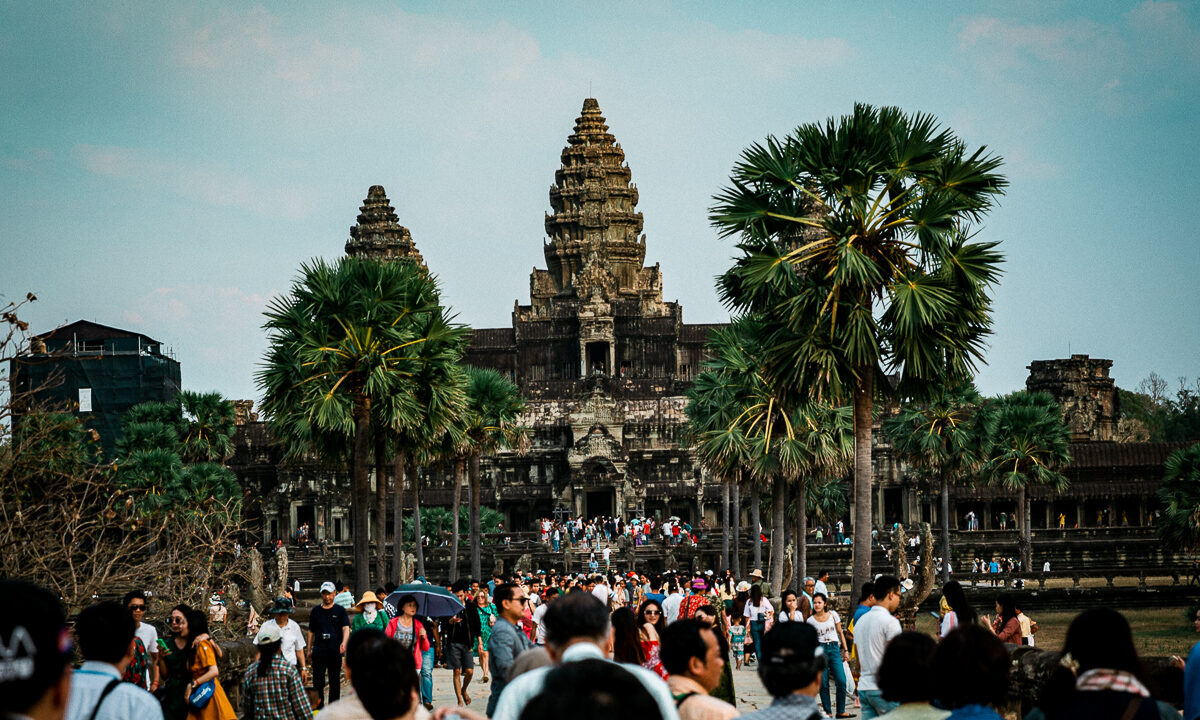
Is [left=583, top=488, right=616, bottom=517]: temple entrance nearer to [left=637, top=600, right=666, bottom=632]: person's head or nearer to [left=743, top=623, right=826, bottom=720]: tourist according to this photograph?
[left=637, top=600, right=666, bottom=632]: person's head

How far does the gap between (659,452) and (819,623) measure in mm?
58764

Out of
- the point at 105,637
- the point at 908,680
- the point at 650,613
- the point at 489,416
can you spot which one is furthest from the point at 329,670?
the point at 489,416

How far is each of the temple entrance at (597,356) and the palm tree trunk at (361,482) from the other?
60.0 meters

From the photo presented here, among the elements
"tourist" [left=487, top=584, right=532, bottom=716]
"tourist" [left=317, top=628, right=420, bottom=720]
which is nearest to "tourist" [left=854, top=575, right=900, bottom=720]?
"tourist" [left=487, top=584, right=532, bottom=716]

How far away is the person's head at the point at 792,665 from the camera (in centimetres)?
639

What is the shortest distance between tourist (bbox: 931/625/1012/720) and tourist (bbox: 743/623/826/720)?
527 millimetres

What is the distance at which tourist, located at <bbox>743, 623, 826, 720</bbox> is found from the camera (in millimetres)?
6234

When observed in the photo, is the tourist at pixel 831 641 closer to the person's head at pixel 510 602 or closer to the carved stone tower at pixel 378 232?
the person's head at pixel 510 602

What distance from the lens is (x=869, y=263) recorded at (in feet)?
59.3

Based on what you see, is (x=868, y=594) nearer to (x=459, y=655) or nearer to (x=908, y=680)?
(x=908, y=680)

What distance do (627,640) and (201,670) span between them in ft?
10.4

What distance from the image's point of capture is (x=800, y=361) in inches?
730

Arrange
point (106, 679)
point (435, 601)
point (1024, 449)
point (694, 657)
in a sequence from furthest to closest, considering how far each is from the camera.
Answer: point (1024, 449)
point (435, 601)
point (694, 657)
point (106, 679)

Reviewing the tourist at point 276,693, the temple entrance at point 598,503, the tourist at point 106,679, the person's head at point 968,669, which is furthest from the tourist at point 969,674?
the temple entrance at point 598,503
